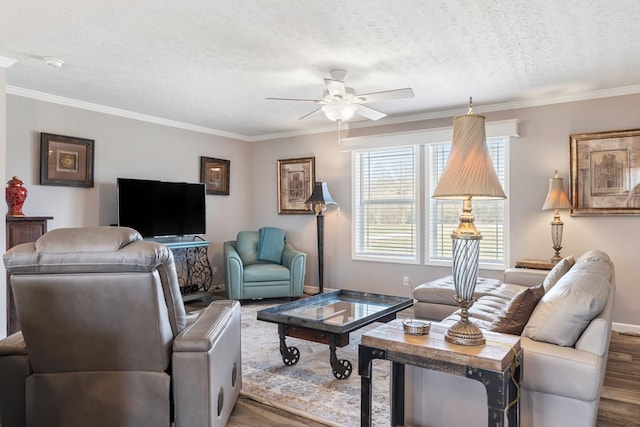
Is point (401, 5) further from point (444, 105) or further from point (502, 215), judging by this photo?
point (502, 215)

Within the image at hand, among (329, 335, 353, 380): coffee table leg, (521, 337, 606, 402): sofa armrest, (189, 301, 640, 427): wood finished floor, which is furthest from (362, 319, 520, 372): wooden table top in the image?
(329, 335, 353, 380): coffee table leg

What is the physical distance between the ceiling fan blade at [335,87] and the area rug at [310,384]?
216 cm

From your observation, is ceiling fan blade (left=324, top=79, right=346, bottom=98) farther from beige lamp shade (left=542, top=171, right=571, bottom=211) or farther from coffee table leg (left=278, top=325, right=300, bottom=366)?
beige lamp shade (left=542, top=171, right=571, bottom=211)

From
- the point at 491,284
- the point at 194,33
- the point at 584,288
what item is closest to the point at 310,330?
the point at 584,288

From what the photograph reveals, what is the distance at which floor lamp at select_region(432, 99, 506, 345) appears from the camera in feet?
5.65

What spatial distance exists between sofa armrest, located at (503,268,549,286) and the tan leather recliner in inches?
121

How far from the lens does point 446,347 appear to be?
1705mm

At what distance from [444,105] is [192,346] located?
4016mm

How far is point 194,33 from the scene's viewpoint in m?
2.83

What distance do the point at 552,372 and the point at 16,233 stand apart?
407cm

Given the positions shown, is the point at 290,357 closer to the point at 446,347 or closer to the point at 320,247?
the point at 446,347

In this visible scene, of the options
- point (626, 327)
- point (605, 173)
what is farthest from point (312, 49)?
point (626, 327)

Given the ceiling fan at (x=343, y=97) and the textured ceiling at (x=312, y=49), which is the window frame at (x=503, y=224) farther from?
the ceiling fan at (x=343, y=97)

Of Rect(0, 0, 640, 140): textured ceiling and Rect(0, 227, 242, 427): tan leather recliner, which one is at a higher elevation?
Rect(0, 0, 640, 140): textured ceiling
